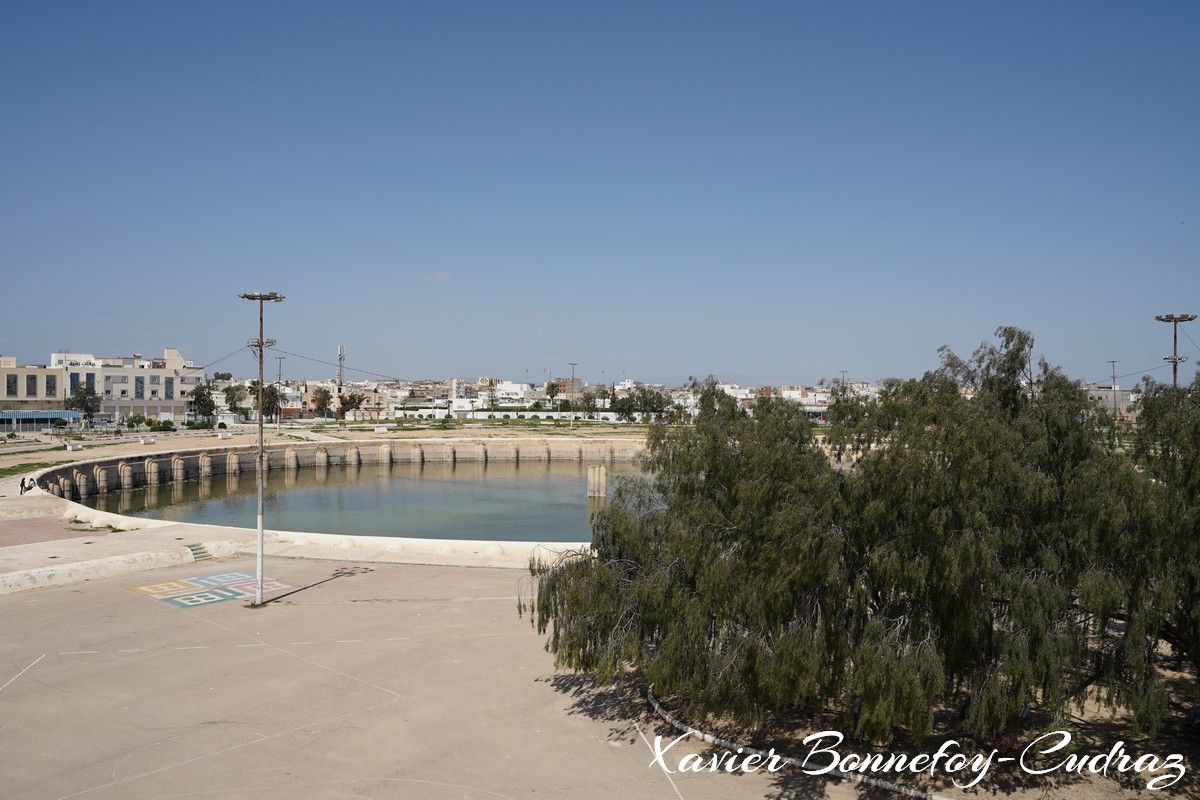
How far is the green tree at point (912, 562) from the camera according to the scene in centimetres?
1042

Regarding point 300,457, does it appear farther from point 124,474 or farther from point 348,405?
point 348,405

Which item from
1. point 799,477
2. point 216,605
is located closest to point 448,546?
point 216,605

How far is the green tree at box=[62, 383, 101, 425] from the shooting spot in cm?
11350

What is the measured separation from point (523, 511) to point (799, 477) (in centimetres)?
4688

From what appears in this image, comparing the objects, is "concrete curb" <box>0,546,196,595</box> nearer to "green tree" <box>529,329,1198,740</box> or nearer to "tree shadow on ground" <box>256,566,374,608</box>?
"tree shadow on ground" <box>256,566,374,608</box>

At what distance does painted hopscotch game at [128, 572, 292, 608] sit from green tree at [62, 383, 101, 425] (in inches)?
4076

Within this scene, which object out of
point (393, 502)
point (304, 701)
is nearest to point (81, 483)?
point (393, 502)

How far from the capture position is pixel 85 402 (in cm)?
11338

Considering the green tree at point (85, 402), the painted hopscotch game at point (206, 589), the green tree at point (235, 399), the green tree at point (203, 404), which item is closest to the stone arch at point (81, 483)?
the painted hopscotch game at point (206, 589)

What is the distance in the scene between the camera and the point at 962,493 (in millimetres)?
10656

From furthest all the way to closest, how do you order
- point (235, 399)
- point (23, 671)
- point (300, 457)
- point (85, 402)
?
point (235, 399)
point (85, 402)
point (300, 457)
point (23, 671)

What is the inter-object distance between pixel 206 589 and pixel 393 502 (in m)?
39.7

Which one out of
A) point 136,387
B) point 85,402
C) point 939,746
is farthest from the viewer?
point 136,387

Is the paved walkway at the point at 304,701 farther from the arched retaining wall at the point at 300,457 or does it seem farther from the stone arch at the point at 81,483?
the stone arch at the point at 81,483
